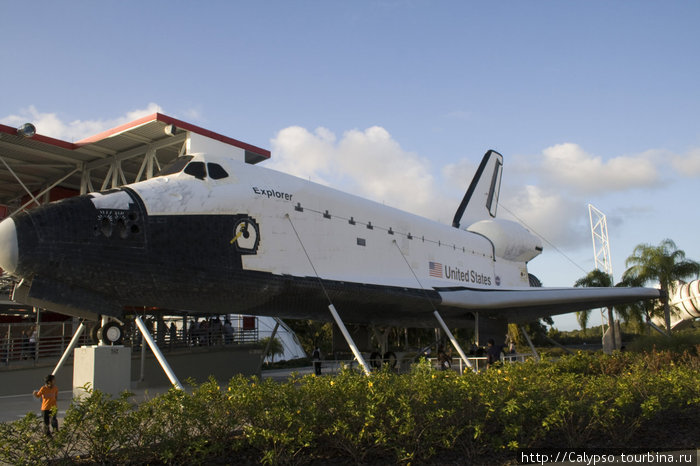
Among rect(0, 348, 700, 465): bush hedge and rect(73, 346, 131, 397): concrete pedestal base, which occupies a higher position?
rect(73, 346, 131, 397): concrete pedestal base

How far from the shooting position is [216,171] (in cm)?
817

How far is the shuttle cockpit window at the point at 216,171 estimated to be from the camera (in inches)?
320

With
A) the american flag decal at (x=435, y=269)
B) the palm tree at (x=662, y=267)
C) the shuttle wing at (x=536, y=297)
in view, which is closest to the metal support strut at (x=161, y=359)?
the shuttle wing at (x=536, y=297)

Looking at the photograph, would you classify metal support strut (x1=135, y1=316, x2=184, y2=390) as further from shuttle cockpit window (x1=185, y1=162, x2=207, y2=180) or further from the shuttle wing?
the shuttle wing

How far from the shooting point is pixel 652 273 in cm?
2619

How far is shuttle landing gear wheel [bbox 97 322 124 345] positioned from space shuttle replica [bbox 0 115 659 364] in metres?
0.33

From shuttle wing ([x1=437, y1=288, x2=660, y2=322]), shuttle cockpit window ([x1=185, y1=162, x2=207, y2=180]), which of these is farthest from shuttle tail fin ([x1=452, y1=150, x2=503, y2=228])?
shuttle cockpit window ([x1=185, y1=162, x2=207, y2=180])

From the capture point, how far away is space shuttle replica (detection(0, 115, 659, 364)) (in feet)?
21.8

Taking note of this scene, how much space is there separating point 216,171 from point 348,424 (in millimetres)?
4712

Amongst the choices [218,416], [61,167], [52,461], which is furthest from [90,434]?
[61,167]

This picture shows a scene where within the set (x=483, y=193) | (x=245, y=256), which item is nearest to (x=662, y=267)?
(x=483, y=193)

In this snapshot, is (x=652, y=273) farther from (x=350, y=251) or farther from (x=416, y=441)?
(x=416, y=441)

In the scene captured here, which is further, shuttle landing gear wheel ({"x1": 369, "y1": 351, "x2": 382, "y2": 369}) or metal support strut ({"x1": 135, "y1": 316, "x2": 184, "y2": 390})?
shuttle landing gear wheel ({"x1": 369, "y1": 351, "x2": 382, "y2": 369})

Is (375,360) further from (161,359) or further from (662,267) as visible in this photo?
(662,267)
